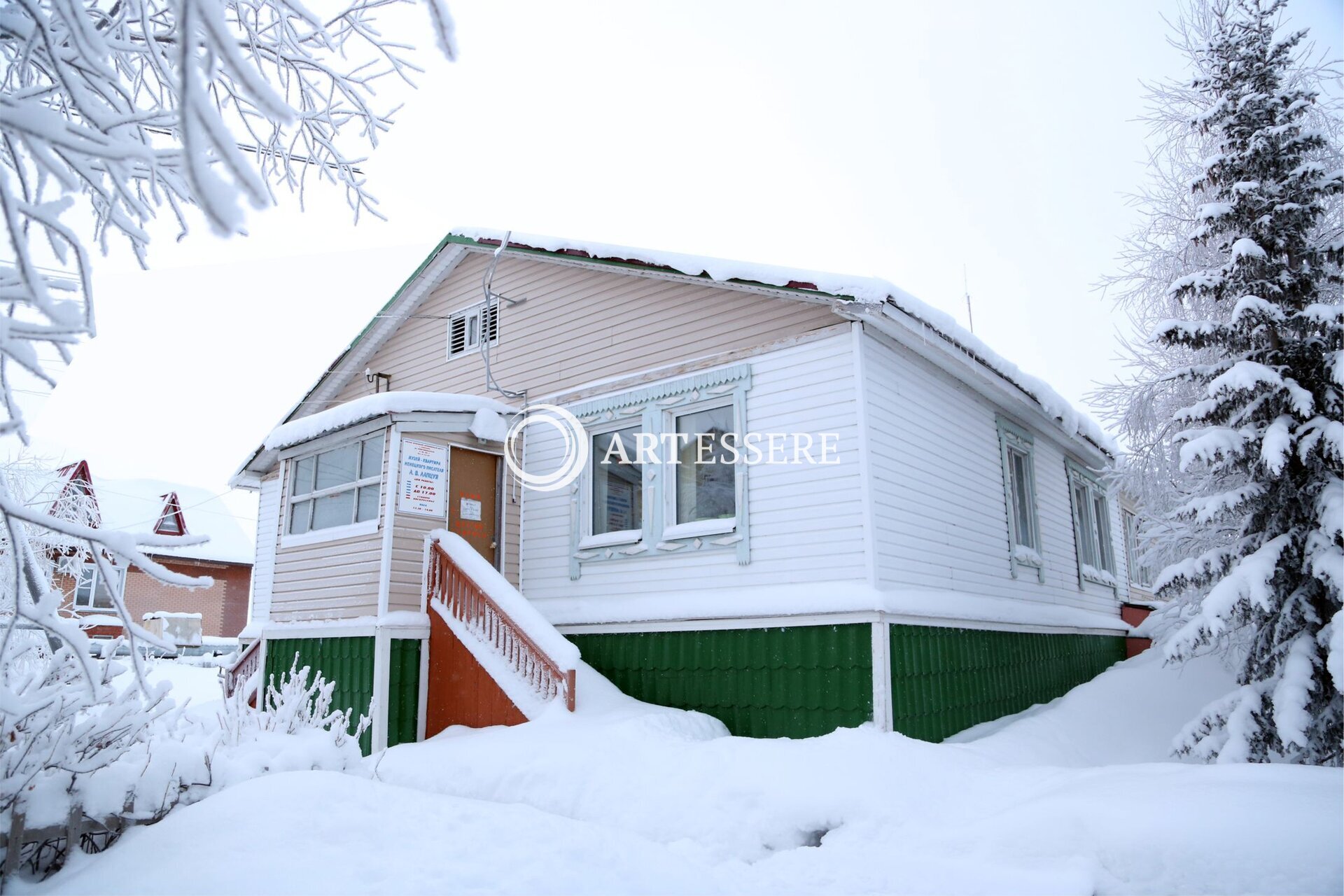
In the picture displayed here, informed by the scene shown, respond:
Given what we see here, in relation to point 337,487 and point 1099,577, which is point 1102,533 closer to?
point 1099,577

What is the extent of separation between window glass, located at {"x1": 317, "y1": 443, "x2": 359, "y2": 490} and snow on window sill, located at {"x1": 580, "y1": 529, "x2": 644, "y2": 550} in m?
3.20

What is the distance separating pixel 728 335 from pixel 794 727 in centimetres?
444

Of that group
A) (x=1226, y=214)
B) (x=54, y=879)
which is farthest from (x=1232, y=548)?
(x=54, y=879)

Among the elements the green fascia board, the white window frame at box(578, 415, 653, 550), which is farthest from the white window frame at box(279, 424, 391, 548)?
the green fascia board

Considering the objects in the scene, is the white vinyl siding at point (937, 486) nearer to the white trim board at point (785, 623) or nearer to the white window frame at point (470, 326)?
the white trim board at point (785, 623)

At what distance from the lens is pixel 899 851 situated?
218 inches

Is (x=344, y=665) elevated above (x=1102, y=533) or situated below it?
below

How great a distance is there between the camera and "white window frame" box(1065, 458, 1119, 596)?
14984mm

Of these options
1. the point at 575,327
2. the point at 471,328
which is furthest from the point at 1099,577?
the point at 471,328

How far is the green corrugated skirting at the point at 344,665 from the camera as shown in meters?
10.0

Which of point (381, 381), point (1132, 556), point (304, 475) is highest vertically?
point (381, 381)

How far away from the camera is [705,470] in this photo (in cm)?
1005

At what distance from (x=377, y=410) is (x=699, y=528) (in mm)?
4292

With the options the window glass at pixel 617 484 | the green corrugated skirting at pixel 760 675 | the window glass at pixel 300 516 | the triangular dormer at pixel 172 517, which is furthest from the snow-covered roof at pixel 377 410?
the triangular dormer at pixel 172 517
